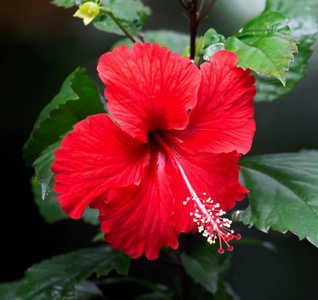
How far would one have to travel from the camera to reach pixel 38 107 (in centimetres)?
189

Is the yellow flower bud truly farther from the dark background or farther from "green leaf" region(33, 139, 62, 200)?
the dark background

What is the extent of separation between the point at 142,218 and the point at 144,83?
Result: 24 cm

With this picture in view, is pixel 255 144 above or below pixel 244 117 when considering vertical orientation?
below

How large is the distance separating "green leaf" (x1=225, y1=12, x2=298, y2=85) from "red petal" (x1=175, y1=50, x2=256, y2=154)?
0.03 meters

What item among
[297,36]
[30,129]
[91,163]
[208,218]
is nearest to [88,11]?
[91,163]

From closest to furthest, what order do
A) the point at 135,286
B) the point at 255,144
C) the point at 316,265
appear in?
the point at 135,286 → the point at 316,265 → the point at 255,144

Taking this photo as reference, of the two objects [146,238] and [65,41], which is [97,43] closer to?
[65,41]

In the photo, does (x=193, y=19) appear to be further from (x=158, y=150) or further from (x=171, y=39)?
(x=171, y=39)

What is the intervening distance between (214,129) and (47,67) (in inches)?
54.8

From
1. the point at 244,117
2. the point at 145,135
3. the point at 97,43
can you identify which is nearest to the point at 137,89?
the point at 145,135

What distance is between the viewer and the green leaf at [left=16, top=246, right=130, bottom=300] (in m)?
0.97

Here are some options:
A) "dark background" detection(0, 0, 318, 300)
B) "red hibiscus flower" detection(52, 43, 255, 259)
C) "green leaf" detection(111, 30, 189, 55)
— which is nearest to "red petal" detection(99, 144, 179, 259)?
"red hibiscus flower" detection(52, 43, 255, 259)

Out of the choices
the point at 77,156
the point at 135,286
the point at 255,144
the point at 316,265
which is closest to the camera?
the point at 77,156

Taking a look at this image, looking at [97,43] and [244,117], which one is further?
[97,43]
